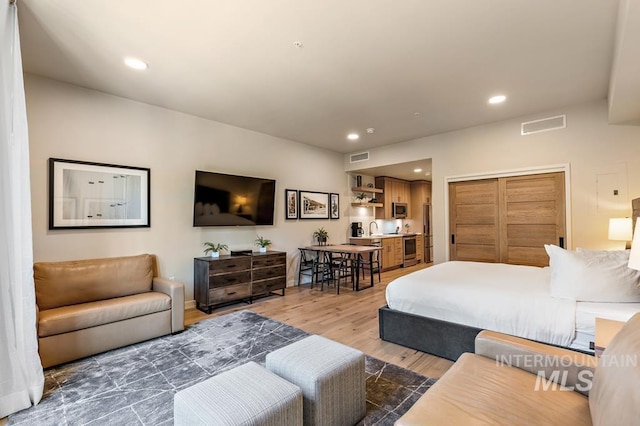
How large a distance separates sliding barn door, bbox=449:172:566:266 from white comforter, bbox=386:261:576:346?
1.31 m

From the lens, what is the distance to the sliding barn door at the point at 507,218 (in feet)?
14.3

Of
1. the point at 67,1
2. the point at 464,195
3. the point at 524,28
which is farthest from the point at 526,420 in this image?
the point at 464,195

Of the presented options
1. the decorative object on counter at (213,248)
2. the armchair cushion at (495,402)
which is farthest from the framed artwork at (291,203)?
the armchair cushion at (495,402)

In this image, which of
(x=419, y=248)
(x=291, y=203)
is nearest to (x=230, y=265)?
(x=291, y=203)

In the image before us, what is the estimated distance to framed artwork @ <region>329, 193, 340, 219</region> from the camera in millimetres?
6664

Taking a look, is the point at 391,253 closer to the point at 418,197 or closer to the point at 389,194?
the point at 389,194

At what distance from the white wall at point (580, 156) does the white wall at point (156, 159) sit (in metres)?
3.27

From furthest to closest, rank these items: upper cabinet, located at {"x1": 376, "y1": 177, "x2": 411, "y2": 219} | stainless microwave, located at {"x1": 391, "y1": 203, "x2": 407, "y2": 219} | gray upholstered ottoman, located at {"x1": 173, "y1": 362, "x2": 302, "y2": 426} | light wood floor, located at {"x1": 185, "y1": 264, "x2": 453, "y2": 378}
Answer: stainless microwave, located at {"x1": 391, "y1": 203, "x2": 407, "y2": 219}
upper cabinet, located at {"x1": 376, "y1": 177, "x2": 411, "y2": 219}
light wood floor, located at {"x1": 185, "y1": 264, "x2": 453, "y2": 378}
gray upholstered ottoman, located at {"x1": 173, "y1": 362, "x2": 302, "y2": 426}

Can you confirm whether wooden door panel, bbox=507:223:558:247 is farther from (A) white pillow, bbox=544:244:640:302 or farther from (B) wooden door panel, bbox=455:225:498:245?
(A) white pillow, bbox=544:244:640:302

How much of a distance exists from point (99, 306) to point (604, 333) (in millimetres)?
3954

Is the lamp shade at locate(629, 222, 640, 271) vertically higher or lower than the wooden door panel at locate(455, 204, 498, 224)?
lower

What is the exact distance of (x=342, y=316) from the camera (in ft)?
13.0

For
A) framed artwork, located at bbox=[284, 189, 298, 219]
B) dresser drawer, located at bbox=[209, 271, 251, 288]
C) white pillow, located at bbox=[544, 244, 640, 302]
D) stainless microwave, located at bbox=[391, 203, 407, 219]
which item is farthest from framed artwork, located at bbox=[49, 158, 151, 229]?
stainless microwave, located at bbox=[391, 203, 407, 219]

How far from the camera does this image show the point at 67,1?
6.90 ft
